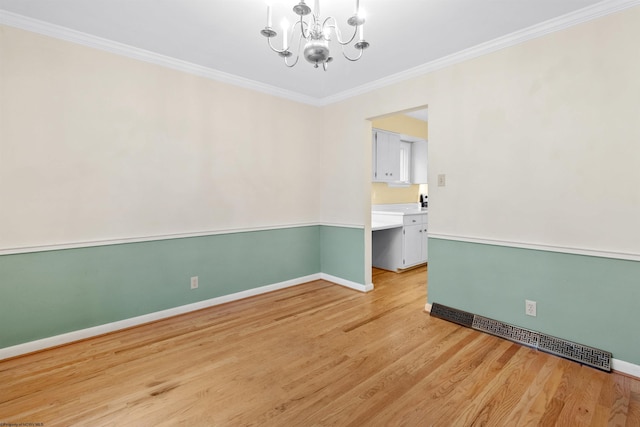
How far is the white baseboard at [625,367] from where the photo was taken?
2084 millimetres

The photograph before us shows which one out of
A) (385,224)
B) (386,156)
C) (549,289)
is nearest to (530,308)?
(549,289)

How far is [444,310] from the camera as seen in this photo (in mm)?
3061

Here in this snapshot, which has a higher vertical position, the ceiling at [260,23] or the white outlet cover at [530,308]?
the ceiling at [260,23]

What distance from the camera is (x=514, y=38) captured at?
2.53 meters

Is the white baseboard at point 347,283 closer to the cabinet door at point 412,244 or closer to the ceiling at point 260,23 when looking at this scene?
the cabinet door at point 412,244

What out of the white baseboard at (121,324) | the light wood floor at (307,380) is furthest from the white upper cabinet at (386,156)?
the light wood floor at (307,380)

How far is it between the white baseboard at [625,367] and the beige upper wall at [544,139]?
30.9 inches

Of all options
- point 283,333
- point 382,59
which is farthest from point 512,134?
point 283,333

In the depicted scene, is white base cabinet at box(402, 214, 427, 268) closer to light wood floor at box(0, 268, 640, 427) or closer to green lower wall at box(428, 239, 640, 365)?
green lower wall at box(428, 239, 640, 365)

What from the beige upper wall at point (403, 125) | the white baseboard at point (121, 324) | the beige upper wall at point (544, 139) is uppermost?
the beige upper wall at point (403, 125)

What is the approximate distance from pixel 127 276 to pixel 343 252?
2.48 metres

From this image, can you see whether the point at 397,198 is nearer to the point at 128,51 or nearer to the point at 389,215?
the point at 389,215

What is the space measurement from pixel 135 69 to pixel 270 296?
276 centimetres

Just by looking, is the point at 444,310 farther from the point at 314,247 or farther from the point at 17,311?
the point at 17,311
